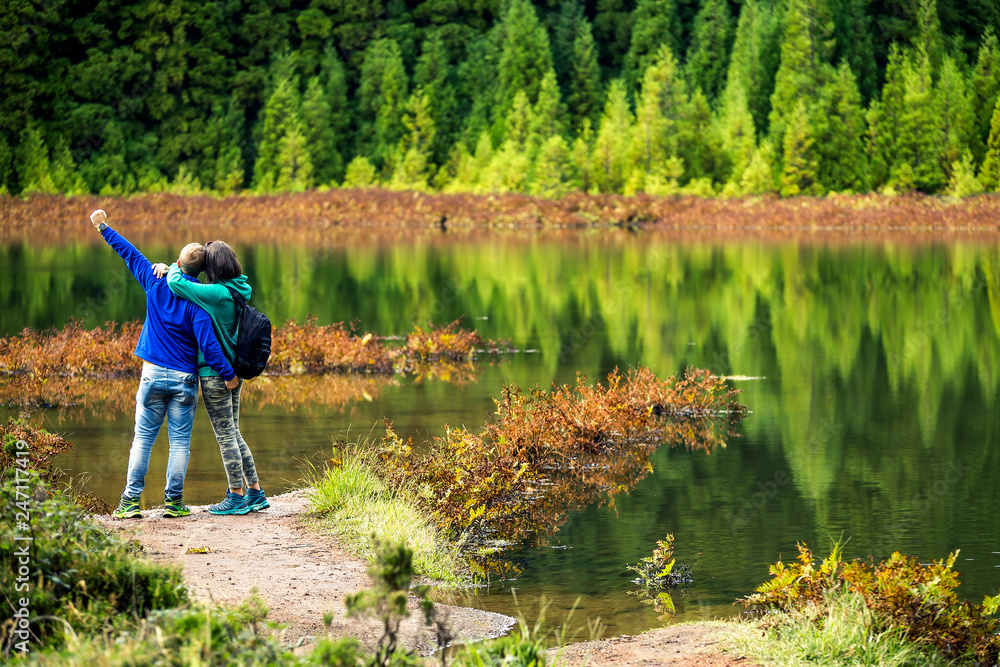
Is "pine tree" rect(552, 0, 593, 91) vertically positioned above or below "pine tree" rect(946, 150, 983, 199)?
above

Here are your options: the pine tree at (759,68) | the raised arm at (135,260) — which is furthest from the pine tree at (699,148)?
the raised arm at (135,260)

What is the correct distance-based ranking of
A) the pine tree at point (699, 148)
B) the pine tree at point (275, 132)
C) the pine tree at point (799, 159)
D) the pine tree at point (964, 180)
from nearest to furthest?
the pine tree at point (964, 180), the pine tree at point (799, 159), the pine tree at point (699, 148), the pine tree at point (275, 132)

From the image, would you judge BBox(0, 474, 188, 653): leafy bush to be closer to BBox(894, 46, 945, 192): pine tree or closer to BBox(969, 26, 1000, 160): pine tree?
BBox(894, 46, 945, 192): pine tree

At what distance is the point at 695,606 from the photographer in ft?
26.9

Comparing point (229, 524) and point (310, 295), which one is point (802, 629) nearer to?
point (229, 524)

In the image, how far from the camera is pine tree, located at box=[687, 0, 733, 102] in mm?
88750

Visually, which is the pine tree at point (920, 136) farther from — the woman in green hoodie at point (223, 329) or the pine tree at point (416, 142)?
the woman in green hoodie at point (223, 329)

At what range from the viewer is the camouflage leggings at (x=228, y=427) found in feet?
30.2

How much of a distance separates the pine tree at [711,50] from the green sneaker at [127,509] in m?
82.6

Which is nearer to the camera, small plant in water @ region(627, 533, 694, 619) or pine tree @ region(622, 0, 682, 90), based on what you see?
small plant in water @ region(627, 533, 694, 619)

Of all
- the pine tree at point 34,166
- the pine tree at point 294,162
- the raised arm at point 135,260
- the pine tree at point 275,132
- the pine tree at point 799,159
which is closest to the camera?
the raised arm at point 135,260

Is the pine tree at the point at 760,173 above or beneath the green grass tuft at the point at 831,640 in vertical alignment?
above

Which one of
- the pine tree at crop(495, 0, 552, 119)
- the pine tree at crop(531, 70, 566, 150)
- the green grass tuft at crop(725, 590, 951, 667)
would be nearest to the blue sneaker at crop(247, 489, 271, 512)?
the green grass tuft at crop(725, 590, 951, 667)

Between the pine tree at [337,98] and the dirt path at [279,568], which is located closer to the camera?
the dirt path at [279,568]
